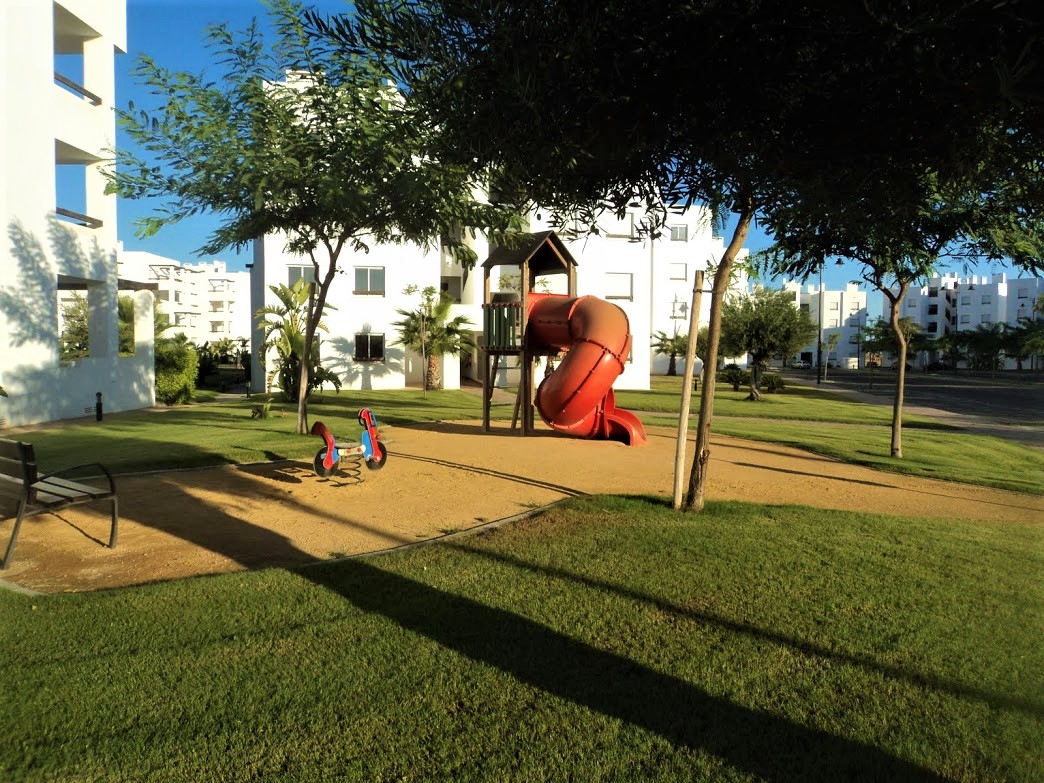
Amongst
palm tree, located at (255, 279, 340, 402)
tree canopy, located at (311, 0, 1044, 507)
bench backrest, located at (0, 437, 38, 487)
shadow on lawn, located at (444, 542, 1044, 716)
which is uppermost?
tree canopy, located at (311, 0, 1044, 507)

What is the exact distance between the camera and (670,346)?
A: 5503 centimetres

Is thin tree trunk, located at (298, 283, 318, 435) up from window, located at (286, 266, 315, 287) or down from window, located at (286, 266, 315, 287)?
down

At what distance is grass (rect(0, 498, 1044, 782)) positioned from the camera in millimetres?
3264

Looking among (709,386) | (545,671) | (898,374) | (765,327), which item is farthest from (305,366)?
(765,327)

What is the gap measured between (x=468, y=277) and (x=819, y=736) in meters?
32.7

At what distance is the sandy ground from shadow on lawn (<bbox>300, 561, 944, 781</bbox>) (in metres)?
1.86

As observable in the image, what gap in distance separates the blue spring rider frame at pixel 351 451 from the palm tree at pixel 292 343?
42.9 feet

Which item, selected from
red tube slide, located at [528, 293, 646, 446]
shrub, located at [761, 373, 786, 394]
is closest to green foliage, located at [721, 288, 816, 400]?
shrub, located at [761, 373, 786, 394]

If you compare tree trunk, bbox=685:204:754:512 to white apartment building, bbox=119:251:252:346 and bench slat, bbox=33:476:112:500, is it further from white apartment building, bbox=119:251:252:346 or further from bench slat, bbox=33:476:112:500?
white apartment building, bbox=119:251:252:346

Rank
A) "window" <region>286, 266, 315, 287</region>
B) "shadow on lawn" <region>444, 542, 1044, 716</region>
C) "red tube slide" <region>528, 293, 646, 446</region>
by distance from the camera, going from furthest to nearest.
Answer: "window" <region>286, 266, 315, 287</region>
"red tube slide" <region>528, 293, 646, 446</region>
"shadow on lawn" <region>444, 542, 1044, 716</region>

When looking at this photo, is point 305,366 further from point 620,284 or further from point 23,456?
point 620,284

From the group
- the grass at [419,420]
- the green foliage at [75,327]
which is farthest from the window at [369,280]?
the green foliage at [75,327]

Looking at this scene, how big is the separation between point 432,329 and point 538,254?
15.0m

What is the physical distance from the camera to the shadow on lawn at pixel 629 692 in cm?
324
